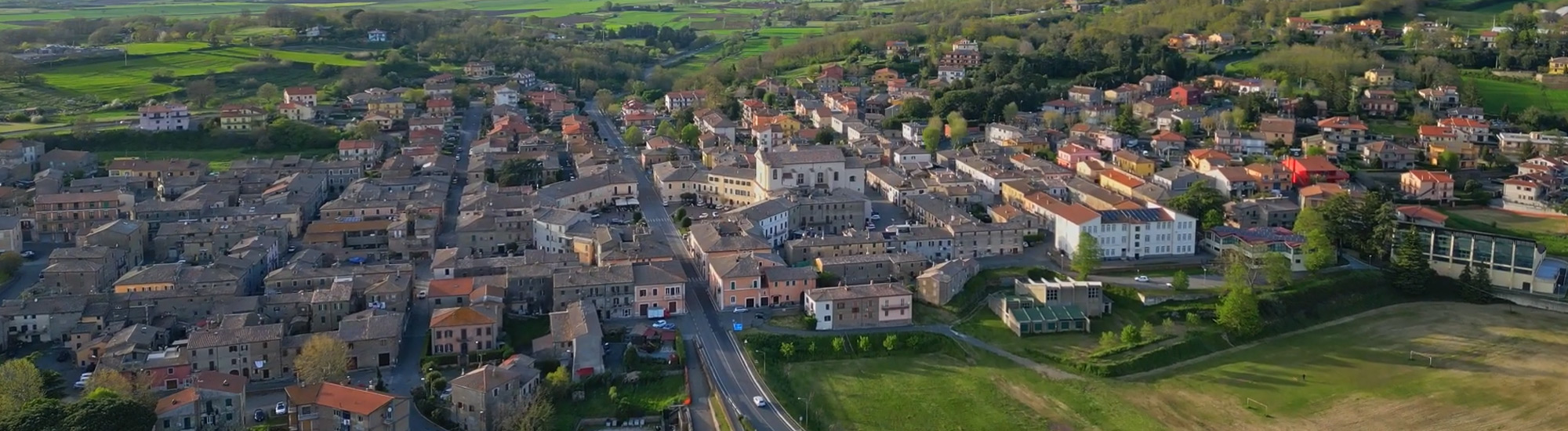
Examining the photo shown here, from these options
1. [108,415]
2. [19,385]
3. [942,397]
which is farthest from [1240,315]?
[19,385]

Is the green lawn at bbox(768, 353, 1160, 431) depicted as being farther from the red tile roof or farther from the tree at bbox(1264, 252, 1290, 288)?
the tree at bbox(1264, 252, 1290, 288)

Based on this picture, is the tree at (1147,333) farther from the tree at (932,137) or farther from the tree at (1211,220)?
the tree at (932,137)

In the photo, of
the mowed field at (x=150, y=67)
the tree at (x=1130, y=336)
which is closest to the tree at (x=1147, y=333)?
the tree at (x=1130, y=336)

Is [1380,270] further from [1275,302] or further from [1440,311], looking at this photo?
[1275,302]

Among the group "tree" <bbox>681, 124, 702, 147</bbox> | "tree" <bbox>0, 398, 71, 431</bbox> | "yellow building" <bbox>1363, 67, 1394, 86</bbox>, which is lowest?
"tree" <bbox>0, 398, 71, 431</bbox>

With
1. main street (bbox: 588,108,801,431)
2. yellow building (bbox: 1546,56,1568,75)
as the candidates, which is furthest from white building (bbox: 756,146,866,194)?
yellow building (bbox: 1546,56,1568,75)

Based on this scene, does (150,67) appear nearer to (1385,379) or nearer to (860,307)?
(860,307)

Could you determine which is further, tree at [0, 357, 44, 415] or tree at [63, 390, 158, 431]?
tree at [0, 357, 44, 415]
